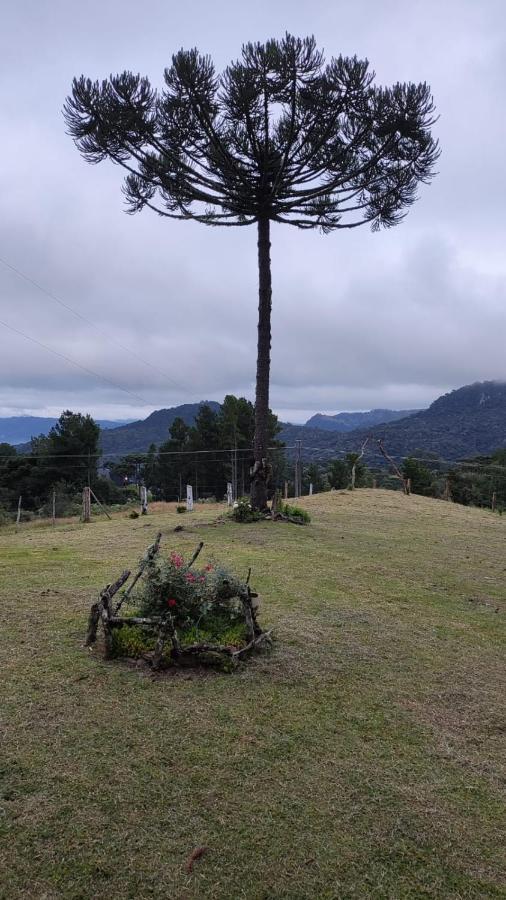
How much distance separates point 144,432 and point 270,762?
96544mm

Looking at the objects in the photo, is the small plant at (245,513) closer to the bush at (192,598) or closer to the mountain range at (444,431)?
the bush at (192,598)

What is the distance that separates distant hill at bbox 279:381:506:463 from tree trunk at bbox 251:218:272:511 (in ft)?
129

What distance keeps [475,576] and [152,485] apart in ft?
124

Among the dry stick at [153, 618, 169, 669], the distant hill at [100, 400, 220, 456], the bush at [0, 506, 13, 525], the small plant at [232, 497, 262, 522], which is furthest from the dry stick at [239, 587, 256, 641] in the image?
the distant hill at [100, 400, 220, 456]

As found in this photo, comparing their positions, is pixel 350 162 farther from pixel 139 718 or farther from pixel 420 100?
pixel 139 718

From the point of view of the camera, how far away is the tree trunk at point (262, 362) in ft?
36.1

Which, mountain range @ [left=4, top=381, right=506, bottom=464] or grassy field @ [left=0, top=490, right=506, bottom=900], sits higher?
mountain range @ [left=4, top=381, right=506, bottom=464]

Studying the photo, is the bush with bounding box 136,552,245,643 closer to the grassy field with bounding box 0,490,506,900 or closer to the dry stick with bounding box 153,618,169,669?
the dry stick with bounding box 153,618,169,669

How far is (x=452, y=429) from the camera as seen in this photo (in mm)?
65188

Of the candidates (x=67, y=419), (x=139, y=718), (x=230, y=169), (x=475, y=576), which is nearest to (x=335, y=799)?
(x=139, y=718)

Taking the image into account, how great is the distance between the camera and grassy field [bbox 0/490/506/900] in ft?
6.68

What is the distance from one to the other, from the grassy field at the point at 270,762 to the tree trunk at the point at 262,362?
5826 millimetres

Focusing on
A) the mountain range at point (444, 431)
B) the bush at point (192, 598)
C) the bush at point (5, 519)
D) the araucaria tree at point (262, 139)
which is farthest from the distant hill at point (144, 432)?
the bush at point (192, 598)

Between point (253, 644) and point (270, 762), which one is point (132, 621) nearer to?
point (253, 644)
